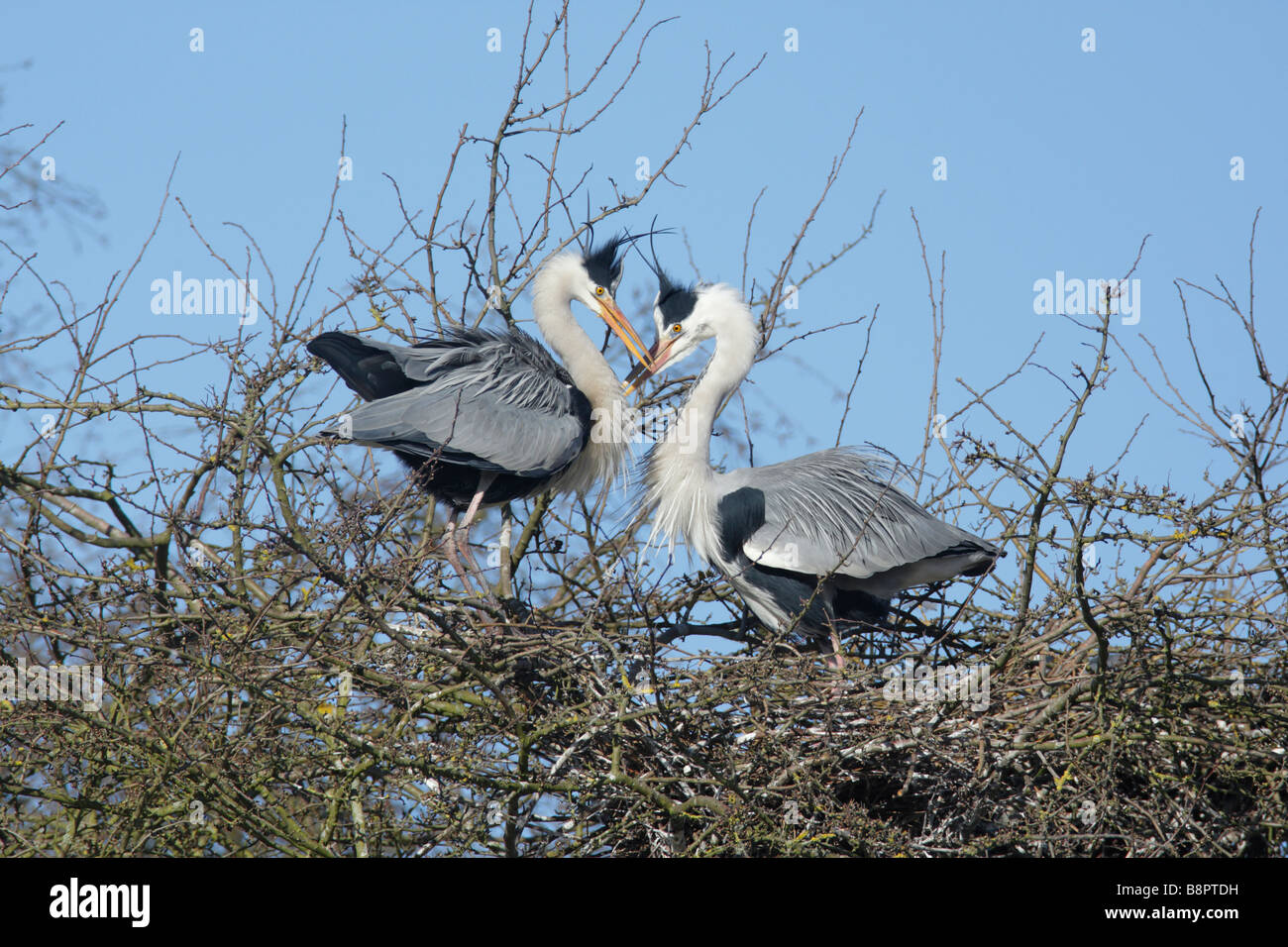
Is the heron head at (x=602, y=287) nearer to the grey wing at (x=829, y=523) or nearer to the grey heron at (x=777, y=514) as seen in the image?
the grey heron at (x=777, y=514)

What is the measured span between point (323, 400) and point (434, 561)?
1458mm

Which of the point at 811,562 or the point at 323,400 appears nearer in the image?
the point at 323,400

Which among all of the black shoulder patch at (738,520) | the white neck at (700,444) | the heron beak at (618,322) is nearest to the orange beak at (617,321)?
the heron beak at (618,322)

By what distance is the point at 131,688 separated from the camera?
15.5 feet

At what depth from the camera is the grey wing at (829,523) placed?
607 centimetres

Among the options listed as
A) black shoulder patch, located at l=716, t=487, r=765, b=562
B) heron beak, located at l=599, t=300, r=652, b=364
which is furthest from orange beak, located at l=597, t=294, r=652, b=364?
black shoulder patch, located at l=716, t=487, r=765, b=562

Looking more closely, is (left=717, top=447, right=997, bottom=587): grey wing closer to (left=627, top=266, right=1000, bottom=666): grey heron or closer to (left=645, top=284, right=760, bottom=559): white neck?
(left=627, top=266, right=1000, bottom=666): grey heron

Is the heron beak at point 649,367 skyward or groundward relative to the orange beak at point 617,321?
groundward

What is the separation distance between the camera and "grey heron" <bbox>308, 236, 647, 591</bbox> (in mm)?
6148

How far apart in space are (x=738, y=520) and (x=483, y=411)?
1.35m
